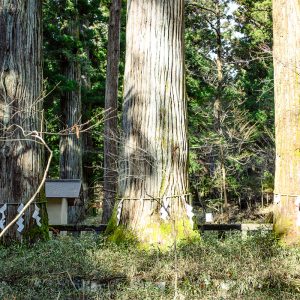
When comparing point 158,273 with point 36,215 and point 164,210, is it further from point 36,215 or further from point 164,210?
point 36,215

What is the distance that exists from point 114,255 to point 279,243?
2.17 m

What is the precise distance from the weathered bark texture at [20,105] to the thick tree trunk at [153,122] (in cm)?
153

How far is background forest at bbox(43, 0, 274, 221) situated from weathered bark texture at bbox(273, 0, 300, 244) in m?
9.86

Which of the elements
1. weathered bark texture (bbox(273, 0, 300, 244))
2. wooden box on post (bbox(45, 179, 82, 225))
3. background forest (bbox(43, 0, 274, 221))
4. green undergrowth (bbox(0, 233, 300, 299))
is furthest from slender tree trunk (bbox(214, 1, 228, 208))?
green undergrowth (bbox(0, 233, 300, 299))

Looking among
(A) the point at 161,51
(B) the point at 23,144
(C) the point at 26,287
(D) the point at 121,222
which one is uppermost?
(A) the point at 161,51

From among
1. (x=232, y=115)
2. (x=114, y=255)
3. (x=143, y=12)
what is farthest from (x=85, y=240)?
(x=232, y=115)

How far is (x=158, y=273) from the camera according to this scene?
4.20 metres

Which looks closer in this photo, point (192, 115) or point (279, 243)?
point (279, 243)

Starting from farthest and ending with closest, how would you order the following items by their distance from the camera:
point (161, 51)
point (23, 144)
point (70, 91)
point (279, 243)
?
point (70, 91)
point (23, 144)
point (161, 51)
point (279, 243)

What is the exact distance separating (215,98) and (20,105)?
44.8 feet

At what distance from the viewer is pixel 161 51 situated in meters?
5.94

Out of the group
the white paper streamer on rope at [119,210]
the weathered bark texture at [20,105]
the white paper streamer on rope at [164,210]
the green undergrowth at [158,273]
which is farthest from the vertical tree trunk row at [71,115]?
the green undergrowth at [158,273]

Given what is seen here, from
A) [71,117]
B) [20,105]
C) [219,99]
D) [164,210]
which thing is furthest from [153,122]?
[219,99]

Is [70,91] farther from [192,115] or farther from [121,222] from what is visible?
[121,222]
